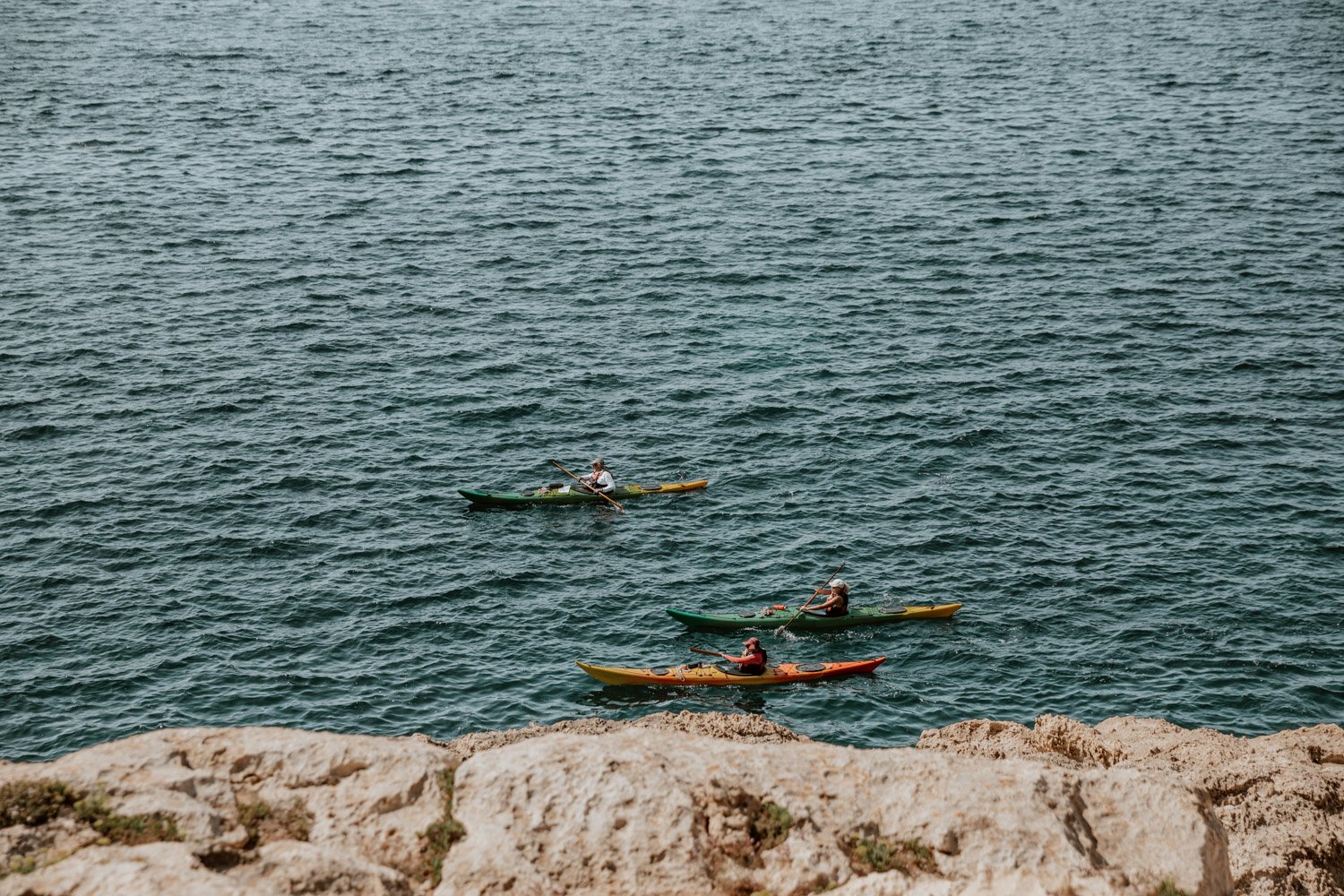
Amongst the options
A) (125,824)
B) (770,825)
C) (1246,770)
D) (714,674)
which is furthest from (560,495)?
(125,824)

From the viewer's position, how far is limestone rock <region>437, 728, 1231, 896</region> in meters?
12.8

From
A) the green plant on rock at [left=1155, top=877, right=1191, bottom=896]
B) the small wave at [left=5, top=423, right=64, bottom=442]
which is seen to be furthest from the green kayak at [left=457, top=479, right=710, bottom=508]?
the green plant on rock at [left=1155, top=877, right=1191, bottom=896]

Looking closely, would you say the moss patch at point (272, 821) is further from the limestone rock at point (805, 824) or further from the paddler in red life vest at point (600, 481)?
the paddler in red life vest at point (600, 481)

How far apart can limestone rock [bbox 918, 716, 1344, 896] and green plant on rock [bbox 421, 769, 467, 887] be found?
7546mm

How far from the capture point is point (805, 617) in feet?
120

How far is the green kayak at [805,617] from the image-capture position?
36.2m

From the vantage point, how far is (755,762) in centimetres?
1397

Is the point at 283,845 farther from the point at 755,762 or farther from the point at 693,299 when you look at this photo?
the point at 693,299

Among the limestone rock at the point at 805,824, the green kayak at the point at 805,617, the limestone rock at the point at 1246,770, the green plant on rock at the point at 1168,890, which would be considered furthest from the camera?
the green kayak at the point at 805,617

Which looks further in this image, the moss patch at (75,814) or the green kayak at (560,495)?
the green kayak at (560,495)

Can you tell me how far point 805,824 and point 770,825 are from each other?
37cm

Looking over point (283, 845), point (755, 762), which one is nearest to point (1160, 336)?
point (755, 762)

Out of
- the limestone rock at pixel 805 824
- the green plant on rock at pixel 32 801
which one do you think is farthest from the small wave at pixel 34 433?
the limestone rock at pixel 805 824

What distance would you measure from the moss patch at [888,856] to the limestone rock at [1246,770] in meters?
3.02
